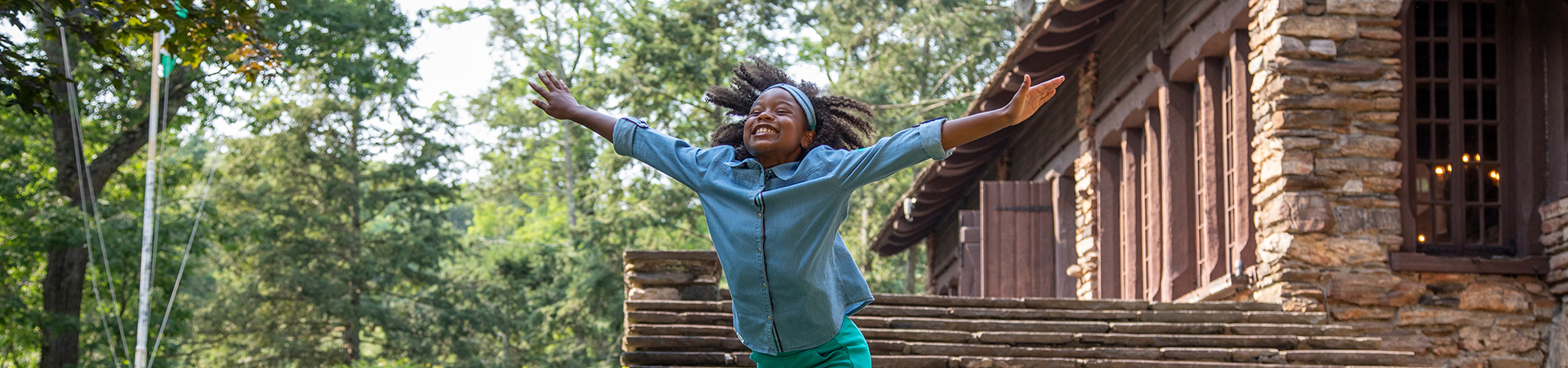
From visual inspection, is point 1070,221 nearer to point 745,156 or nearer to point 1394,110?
point 1394,110

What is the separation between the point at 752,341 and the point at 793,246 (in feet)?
1.03

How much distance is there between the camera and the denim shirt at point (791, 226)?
3227 mm

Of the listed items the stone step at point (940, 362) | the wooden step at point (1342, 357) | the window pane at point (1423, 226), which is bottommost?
the stone step at point (940, 362)

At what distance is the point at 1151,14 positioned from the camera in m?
11.8

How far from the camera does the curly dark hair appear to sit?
3.74m

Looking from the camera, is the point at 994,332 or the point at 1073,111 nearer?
the point at 994,332

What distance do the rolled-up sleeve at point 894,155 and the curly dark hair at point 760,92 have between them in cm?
40

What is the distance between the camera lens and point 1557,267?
8383 mm

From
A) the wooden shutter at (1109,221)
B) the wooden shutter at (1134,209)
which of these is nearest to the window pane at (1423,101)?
the wooden shutter at (1134,209)

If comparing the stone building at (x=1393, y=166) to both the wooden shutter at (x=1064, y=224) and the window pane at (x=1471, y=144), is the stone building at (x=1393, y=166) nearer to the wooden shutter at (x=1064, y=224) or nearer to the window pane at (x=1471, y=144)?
the window pane at (x=1471, y=144)

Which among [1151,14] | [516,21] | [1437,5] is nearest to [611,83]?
[516,21]

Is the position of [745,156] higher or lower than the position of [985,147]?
lower

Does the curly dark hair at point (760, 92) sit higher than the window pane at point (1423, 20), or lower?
lower

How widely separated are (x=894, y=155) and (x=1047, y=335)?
16.3ft
